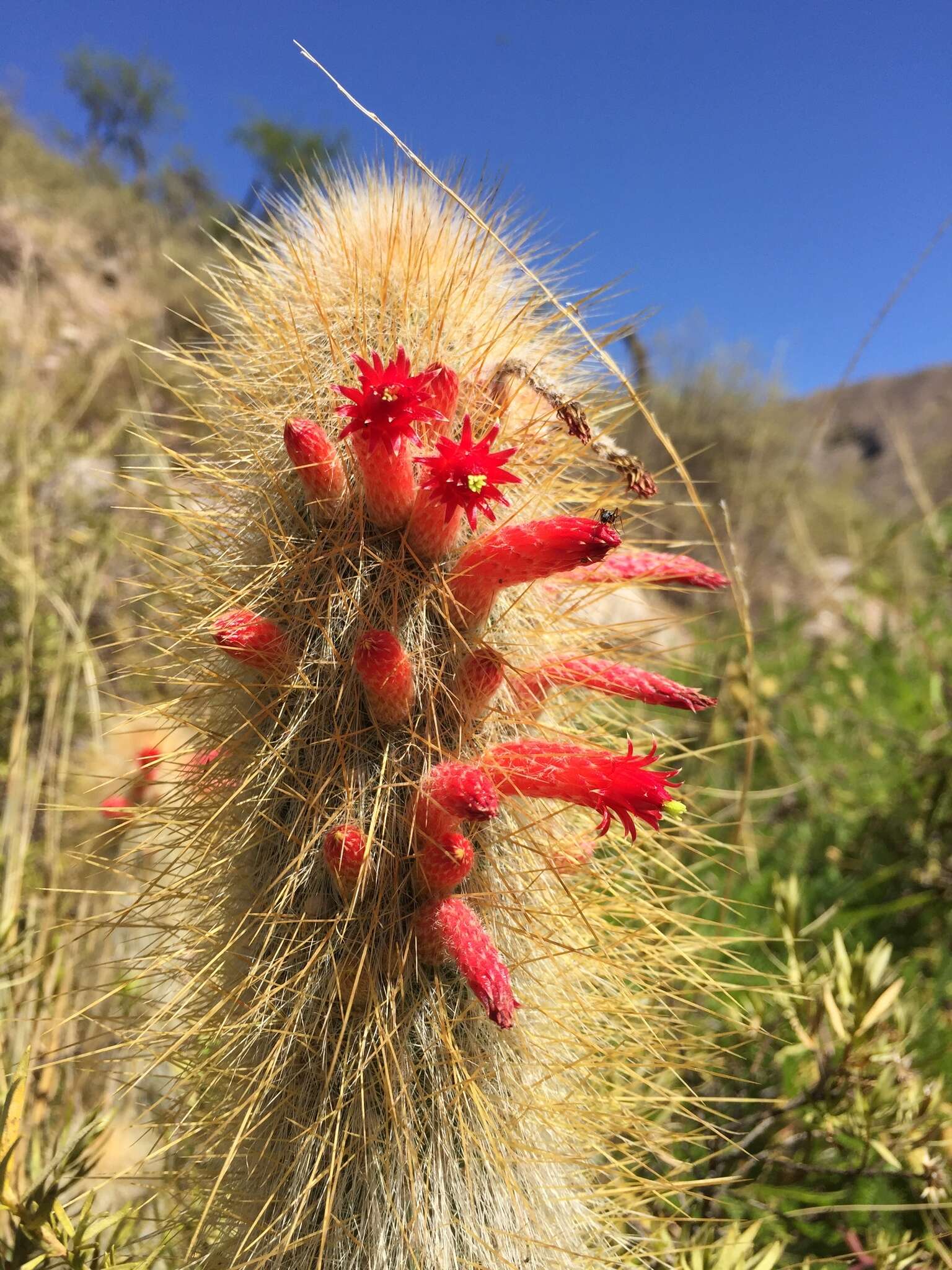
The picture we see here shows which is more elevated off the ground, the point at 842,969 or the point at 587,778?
the point at 587,778

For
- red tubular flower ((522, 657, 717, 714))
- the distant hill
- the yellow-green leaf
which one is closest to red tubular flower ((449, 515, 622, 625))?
red tubular flower ((522, 657, 717, 714))

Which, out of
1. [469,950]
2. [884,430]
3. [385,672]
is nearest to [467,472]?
[385,672]

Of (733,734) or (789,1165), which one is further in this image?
(733,734)

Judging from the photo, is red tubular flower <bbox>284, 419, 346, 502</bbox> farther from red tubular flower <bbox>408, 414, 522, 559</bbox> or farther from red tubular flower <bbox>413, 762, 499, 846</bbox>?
red tubular flower <bbox>413, 762, 499, 846</bbox>

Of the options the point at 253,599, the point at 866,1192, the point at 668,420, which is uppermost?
the point at 668,420

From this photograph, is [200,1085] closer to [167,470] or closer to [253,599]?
[253,599]

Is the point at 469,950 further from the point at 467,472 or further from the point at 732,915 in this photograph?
the point at 732,915

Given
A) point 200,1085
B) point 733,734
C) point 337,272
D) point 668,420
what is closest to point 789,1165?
point 200,1085
